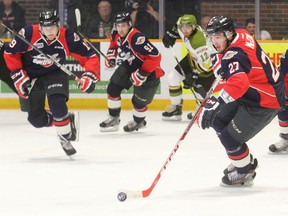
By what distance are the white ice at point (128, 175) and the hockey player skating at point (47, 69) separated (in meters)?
0.28

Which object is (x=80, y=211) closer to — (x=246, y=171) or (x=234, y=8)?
(x=246, y=171)

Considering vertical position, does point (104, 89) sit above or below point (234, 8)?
below

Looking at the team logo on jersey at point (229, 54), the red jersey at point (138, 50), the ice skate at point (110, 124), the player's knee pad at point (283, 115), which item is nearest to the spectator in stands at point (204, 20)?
the red jersey at point (138, 50)

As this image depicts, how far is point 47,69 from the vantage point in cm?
661

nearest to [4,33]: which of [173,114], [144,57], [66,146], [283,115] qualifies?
[173,114]

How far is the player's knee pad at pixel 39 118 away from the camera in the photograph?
667cm

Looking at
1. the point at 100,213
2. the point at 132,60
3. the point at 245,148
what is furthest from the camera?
the point at 132,60

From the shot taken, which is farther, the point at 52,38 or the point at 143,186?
the point at 52,38

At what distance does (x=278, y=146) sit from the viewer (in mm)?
6801

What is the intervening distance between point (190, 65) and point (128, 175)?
316 cm

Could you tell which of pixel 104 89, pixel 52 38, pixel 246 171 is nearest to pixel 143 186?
pixel 246 171

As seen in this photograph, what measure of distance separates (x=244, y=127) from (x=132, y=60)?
293cm

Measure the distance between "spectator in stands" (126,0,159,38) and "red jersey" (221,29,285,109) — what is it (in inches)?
180

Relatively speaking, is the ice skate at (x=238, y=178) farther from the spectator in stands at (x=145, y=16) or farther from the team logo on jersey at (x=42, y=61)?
the spectator in stands at (x=145, y=16)
